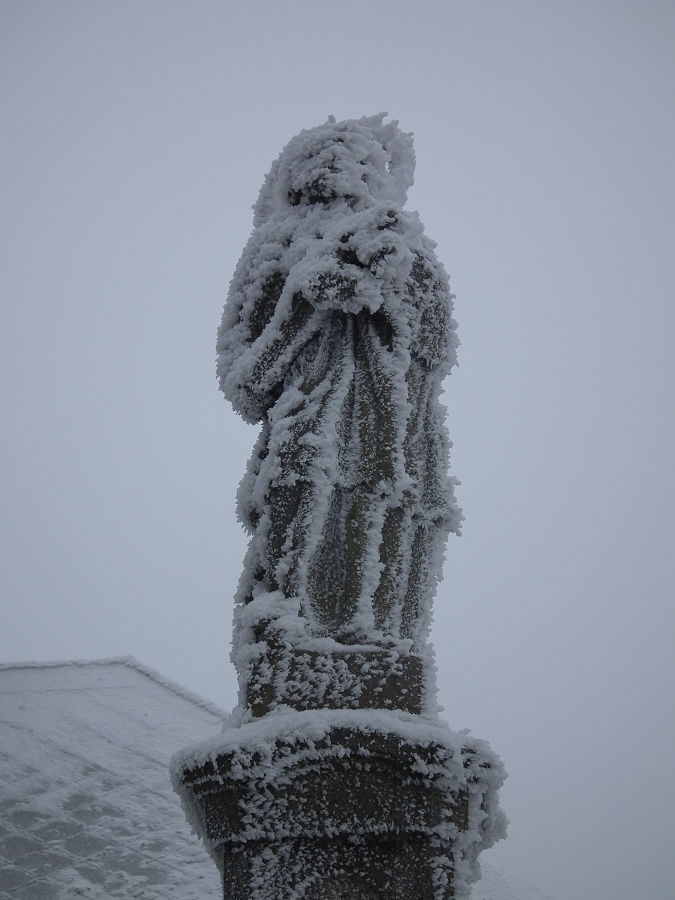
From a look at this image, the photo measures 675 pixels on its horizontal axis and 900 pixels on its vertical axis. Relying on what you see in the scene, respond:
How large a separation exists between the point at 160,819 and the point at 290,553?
10.3 ft

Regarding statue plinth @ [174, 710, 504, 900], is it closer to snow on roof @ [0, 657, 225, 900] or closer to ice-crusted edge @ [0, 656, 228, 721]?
snow on roof @ [0, 657, 225, 900]

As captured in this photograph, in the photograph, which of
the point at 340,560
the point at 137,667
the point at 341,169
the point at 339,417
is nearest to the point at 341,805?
the point at 340,560

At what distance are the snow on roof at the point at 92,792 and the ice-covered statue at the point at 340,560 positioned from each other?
1.96 metres

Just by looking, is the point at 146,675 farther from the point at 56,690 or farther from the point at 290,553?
the point at 290,553

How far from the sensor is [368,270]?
156 inches

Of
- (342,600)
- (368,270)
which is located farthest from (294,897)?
(368,270)

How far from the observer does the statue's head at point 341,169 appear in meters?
4.65

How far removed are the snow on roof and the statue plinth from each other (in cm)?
214

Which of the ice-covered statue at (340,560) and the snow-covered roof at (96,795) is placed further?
the snow-covered roof at (96,795)

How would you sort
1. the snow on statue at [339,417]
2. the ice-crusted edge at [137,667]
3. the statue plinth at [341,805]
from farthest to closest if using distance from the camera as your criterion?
the ice-crusted edge at [137,667] → the snow on statue at [339,417] → the statue plinth at [341,805]

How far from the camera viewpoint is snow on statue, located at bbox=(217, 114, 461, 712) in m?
3.50

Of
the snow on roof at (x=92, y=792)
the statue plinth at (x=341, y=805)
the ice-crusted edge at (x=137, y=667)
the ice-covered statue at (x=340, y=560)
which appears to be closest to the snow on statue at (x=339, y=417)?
the ice-covered statue at (x=340, y=560)

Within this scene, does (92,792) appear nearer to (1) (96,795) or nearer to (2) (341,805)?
(1) (96,795)

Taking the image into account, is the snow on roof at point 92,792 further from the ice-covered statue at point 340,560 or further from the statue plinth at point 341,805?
the statue plinth at point 341,805
